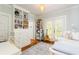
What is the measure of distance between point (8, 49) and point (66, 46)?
93 centimetres

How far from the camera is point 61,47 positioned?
145 cm

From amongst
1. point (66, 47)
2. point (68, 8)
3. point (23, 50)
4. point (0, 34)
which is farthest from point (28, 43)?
point (68, 8)

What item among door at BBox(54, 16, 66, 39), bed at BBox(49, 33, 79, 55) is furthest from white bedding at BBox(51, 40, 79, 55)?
door at BBox(54, 16, 66, 39)

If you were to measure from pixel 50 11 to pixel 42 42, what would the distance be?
Answer: 1.83 ft

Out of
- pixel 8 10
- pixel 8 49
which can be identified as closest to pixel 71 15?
pixel 8 10

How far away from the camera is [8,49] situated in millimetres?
1406

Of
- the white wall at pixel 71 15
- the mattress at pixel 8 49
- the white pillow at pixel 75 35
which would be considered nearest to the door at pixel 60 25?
the white wall at pixel 71 15

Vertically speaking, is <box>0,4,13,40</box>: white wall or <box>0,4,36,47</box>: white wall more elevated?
<box>0,4,13,40</box>: white wall

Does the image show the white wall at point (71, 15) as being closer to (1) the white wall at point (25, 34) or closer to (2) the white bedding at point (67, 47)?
(2) the white bedding at point (67, 47)

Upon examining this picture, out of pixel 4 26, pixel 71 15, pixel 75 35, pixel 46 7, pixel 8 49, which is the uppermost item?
pixel 46 7

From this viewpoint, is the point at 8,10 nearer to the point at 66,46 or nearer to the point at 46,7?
the point at 46,7

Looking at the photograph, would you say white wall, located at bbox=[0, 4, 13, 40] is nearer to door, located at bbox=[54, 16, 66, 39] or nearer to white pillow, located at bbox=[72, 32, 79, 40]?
door, located at bbox=[54, 16, 66, 39]

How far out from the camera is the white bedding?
133cm

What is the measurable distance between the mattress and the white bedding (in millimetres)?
618
